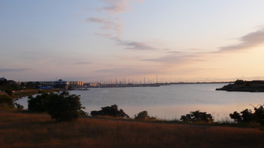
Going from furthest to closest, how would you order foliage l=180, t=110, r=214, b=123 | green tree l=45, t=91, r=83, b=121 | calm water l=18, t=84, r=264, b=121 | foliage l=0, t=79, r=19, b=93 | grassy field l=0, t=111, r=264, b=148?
foliage l=0, t=79, r=19, b=93
calm water l=18, t=84, r=264, b=121
foliage l=180, t=110, r=214, b=123
green tree l=45, t=91, r=83, b=121
grassy field l=0, t=111, r=264, b=148

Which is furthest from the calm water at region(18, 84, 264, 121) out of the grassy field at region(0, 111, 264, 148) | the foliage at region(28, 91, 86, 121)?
the foliage at region(28, 91, 86, 121)

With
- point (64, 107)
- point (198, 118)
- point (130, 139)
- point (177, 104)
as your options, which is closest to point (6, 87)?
point (177, 104)

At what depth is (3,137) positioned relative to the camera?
38.6 ft

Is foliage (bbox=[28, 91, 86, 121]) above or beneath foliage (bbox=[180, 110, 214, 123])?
above

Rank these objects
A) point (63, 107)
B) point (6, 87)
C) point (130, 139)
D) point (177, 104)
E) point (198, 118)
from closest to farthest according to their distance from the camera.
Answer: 1. point (130, 139)
2. point (63, 107)
3. point (198, 118)
4. point (177, 104)
5. point (6, 87)

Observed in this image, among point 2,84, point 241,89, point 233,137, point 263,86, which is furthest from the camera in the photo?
point 241,89

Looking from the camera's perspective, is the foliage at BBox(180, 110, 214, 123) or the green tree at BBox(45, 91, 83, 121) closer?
the green tree at BBox(45, 91, 83, 121)

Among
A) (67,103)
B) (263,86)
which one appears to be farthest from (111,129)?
(263,86)

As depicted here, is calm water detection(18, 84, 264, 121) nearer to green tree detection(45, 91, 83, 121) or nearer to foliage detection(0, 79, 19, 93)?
green tree detection(45, 91, 83, 121)

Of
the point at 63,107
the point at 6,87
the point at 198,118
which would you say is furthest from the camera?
the point at 6,87

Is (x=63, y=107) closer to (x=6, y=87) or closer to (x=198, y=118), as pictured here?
(x=198, y=118)

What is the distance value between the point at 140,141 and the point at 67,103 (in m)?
8.52

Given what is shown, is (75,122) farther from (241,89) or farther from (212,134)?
(241,89)

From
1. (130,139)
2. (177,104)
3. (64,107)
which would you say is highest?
(64,107)
